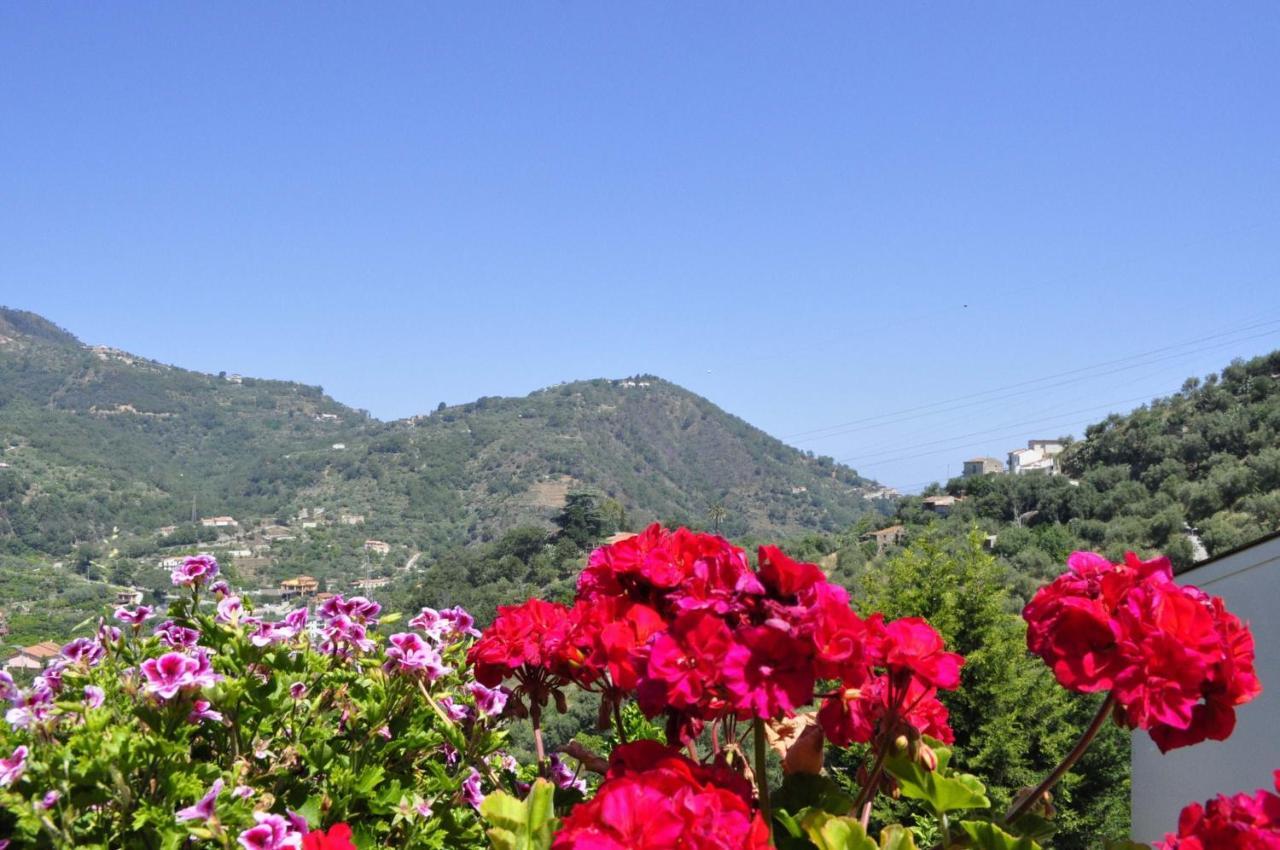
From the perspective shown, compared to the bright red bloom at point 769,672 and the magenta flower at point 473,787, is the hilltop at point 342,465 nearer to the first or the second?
the magenta flower at point 473,787

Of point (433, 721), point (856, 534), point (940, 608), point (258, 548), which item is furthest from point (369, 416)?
point (433, 721)

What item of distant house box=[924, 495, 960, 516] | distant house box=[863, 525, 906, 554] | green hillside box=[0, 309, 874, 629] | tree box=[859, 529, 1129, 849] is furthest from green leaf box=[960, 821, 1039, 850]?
green hillside box=[0, 309, 874, 629]

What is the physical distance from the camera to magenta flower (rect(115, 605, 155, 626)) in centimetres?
161

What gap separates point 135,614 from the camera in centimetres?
162

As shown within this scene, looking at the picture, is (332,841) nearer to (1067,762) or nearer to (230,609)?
(230,609)

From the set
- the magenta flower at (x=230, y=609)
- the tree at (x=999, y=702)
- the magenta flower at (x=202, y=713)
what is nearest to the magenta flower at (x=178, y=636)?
the magenta flower at (x=230, y=609)

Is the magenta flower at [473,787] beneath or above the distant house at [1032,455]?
beneath

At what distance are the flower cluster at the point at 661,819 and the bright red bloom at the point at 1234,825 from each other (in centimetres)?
44

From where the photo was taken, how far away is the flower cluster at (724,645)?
38.4 inches

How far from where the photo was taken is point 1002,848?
1.06 metres

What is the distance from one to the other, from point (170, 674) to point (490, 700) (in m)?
0.50

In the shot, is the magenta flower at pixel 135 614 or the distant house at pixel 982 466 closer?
the magenta flower at pixel 135 614

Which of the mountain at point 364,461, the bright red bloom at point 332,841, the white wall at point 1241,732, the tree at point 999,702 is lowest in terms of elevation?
the tree at point 999,702

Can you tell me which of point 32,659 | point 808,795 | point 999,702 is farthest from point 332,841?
point 999,702
